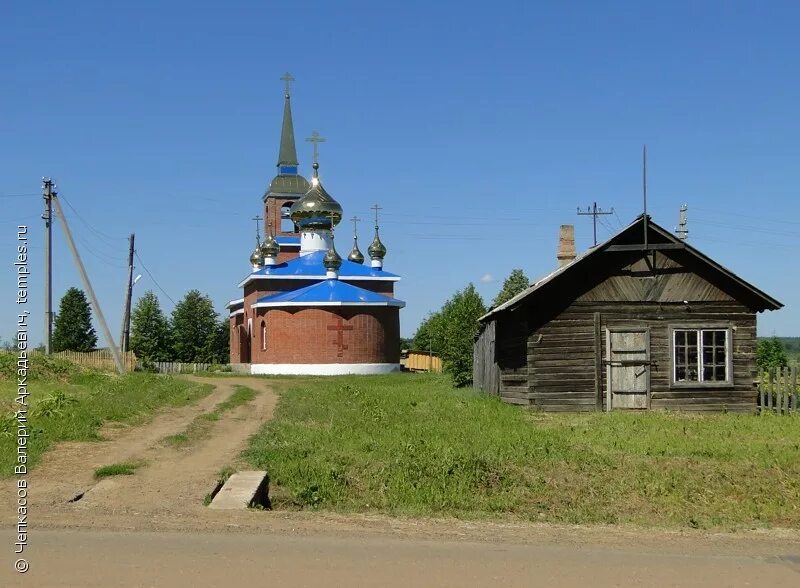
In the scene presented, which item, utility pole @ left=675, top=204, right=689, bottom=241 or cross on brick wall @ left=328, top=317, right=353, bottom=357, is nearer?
utility pole @ left=675, top=204, right=689, bottom=241

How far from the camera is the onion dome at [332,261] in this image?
159ft

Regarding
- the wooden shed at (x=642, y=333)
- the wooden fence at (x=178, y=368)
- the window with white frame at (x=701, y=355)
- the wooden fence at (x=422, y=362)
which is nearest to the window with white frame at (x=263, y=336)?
the wooden fence at (x=178, y=368)

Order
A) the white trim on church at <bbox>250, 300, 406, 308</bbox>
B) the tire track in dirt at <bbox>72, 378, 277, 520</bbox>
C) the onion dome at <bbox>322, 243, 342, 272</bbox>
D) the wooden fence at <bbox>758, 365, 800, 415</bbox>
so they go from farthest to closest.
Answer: the onion dome at <bbox>322, 243, 342, 272</bbox>
the white trim on church at <bbox>250, 300, 406, 308</bbox>
the wooden fence at <bbox>758, 365, 800, 415</bbox>
the tire track in dirt at <bbox>72, 378, 277, 520</bbox>

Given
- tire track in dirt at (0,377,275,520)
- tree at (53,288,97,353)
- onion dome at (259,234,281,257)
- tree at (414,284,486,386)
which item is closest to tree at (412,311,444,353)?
tree at (414,284,486,386)

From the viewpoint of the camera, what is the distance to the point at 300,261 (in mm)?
51500

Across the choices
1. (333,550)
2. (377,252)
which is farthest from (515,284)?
(333,550)

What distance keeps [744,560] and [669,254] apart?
47.0 feet

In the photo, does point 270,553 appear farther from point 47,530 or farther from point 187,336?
point 187,336

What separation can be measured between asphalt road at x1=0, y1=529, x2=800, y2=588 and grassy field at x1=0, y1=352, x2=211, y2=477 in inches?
184

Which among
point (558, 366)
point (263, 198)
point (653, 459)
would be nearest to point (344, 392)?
point (558, 366)

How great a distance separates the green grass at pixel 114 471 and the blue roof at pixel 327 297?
32.9m

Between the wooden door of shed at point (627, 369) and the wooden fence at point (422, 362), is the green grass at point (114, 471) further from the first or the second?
the wooden fence at point (422, 362)

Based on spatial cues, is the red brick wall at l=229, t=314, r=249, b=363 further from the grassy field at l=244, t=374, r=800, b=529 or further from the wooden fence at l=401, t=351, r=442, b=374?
the grassy field at l=244, t=374, r=800, b=529

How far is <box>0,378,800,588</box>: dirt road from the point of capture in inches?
255
